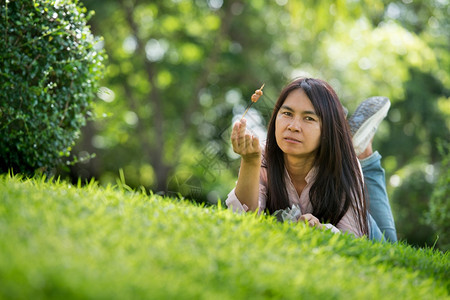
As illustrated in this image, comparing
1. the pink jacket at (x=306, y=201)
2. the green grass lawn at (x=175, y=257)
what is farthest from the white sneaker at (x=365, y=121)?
the green grass lawn at (x=175, y=257)

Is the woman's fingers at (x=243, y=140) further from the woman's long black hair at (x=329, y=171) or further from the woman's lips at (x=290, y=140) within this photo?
the woman's long black hair at (x=329, y=171)

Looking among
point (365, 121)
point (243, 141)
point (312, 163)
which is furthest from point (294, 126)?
point (365, 121)

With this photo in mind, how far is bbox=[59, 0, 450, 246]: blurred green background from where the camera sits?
53.9 ft

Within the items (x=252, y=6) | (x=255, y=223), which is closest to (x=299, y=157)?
(x=255, y=223)

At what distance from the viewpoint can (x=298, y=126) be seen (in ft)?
13.2

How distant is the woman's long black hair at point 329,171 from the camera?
13.4ft

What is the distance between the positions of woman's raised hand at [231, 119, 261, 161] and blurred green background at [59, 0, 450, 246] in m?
11.4

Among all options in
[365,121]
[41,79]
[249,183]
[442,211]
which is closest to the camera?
[249,183]

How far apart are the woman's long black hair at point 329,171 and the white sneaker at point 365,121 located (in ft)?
3.91

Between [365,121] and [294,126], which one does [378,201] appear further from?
[294,126]

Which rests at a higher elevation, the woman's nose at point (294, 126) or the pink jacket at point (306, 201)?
the woman's nose at point (294, 126)

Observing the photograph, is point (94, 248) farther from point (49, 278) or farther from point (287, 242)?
point (287, 242)

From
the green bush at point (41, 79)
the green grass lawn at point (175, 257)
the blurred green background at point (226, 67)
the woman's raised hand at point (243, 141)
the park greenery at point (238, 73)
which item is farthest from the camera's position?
the blurred green background at point (226, 67)

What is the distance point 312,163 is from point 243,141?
39.7 inches
